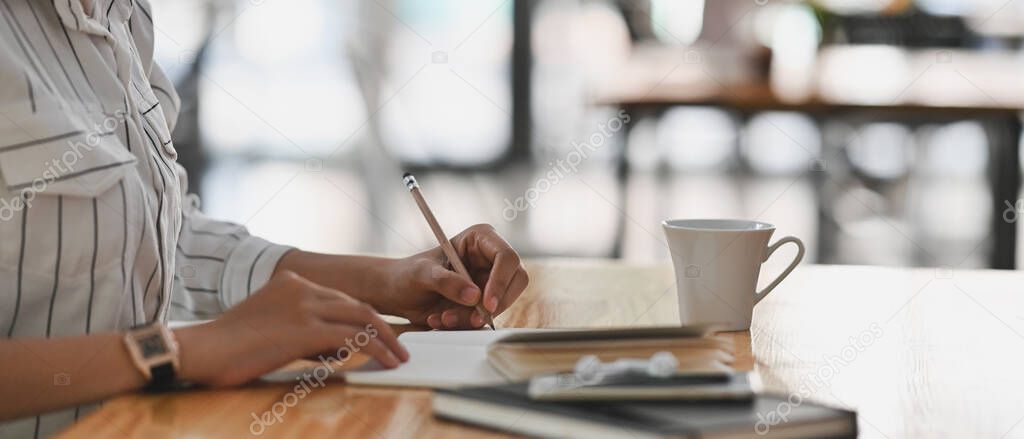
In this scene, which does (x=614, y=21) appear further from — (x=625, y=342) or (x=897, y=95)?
(x=625, y=342)

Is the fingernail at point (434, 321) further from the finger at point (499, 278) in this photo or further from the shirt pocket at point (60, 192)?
the shirt pocket at point (60, 192)

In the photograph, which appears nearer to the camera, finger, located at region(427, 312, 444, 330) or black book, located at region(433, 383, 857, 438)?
black book, located at region(433, 383, 857, 438)

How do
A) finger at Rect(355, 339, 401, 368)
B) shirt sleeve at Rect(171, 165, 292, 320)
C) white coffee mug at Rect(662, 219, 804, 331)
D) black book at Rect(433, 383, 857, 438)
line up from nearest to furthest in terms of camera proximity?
black book at Rect(433, 383, 857, 438)
finger at Rect(355, 339, 401, 368)
white coffee mug at Rect(662, 219, 804, 331)
shirt sleeve at Rect(171, 165, 292, 320)

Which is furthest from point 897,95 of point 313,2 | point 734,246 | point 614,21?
point 734,246

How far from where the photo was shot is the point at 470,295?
1.11 m

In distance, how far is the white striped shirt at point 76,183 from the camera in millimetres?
939

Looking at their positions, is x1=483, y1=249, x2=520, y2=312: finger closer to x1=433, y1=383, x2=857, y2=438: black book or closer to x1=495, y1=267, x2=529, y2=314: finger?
x1=495, y1=267, x2=529, y2=314: finger

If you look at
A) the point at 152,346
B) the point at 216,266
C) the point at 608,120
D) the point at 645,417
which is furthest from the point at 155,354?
the point at 608,120

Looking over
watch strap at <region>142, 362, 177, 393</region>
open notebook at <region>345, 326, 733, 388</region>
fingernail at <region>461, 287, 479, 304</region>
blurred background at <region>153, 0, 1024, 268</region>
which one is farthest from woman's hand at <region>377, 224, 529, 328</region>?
blurred background at <region>153, 0, 1024, 268</region>

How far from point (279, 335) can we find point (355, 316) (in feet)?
0.20

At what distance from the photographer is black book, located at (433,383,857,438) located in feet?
2.03

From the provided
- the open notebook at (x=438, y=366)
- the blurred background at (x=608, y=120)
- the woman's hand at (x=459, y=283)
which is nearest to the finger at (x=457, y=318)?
the woman's hand at (x=459, y=283)

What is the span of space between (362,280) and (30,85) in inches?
16.7

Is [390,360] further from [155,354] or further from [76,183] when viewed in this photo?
[76,183]
